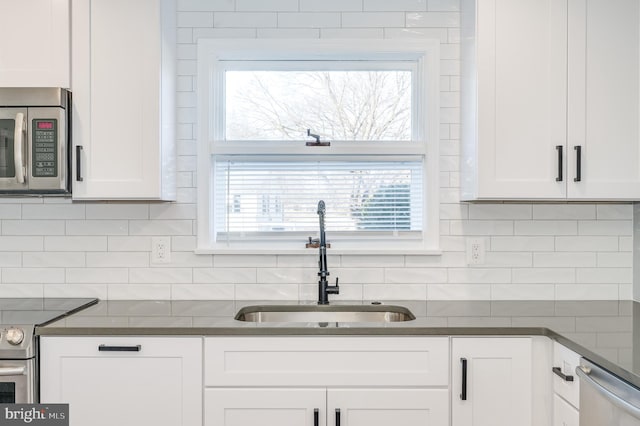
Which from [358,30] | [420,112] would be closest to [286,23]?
[358,30]

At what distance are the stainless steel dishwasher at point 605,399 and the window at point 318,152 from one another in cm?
99

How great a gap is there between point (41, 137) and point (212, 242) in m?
0.86

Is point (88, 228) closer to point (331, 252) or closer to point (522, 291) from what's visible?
point (331, 252)

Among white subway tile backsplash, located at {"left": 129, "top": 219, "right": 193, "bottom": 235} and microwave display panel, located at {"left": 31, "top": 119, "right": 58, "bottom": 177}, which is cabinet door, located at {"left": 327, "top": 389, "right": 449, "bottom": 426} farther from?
microwave display panel, located at {"left": 31, "top": 119, "right": 58, "bottom": 177}

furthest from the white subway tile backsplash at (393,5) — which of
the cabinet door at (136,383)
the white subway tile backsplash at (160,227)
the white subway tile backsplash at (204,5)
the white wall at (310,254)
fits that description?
the cabinet door at (136,383)

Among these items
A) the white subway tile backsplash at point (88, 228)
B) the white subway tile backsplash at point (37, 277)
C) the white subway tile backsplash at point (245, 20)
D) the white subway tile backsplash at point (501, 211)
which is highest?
the white subway tile backsplash at point (245, 20)

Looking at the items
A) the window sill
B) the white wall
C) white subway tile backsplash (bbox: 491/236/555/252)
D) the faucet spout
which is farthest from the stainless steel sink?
white subway tile backsplash (bbox: 491/236/555/252)

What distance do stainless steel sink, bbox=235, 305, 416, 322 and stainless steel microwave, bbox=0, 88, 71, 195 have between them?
3.23 ft

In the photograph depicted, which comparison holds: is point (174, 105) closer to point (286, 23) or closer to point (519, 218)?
point (286, 23)

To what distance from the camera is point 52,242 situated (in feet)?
7.87

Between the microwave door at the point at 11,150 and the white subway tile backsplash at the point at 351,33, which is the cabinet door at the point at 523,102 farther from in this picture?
the microwave door at the point at 11,150

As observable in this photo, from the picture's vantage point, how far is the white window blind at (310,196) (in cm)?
248

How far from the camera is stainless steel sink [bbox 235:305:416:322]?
7.32 feet

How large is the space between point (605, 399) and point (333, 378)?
858mm
